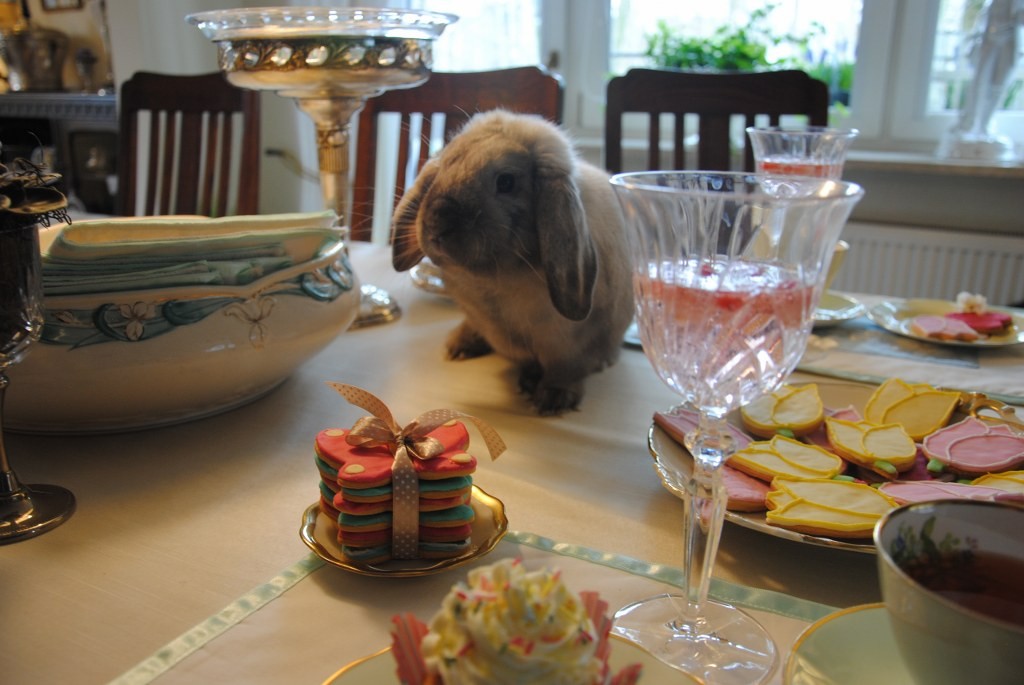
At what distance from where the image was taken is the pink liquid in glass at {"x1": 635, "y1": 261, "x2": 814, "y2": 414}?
→ 533 millimetres

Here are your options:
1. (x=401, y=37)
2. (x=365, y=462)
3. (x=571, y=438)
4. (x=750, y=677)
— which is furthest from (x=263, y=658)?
(x=401, y=37)

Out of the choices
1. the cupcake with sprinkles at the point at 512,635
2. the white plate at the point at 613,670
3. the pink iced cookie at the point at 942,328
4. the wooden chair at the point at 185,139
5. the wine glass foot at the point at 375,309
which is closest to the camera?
the cupcake with sprinkles at the point at 512,635

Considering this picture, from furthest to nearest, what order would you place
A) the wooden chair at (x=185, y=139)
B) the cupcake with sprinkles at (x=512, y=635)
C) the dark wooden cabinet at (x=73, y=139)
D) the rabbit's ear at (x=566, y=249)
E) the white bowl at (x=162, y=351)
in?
the dark wooden cabinet at (x=73, y=139), the wooden chair at (x=185, y=139), the rabbit's ear at (x=566, y=249), the white bowl at (x=162, y=351), the cupcake with sprinkles at (x=512, y=635)

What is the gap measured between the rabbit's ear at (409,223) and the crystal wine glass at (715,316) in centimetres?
47

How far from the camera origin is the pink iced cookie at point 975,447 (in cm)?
71

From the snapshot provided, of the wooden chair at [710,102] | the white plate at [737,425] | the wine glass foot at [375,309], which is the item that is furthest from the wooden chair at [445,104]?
the white plate at [737,425]

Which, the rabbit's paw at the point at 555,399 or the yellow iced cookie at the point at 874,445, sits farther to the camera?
the rabbit's paw at the point at 555,399

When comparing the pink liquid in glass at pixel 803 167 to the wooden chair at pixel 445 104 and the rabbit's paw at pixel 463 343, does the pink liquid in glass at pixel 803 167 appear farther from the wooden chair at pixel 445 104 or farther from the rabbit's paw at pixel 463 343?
the wooden chair at pixel 445 104

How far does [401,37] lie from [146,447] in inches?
26.0

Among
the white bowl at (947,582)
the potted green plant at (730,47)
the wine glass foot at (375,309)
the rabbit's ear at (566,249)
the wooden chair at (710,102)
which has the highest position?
the potted green plant at (730,47)

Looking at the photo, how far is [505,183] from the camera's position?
3.09 ft

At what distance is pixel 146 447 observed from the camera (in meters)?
0.84

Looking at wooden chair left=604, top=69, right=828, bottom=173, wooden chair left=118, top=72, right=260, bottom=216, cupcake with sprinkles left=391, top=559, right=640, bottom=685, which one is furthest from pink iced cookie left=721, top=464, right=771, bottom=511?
wooden chair left=118, top=72, right=260, bottom=216

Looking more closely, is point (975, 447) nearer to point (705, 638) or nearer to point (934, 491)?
point (934, 491)
